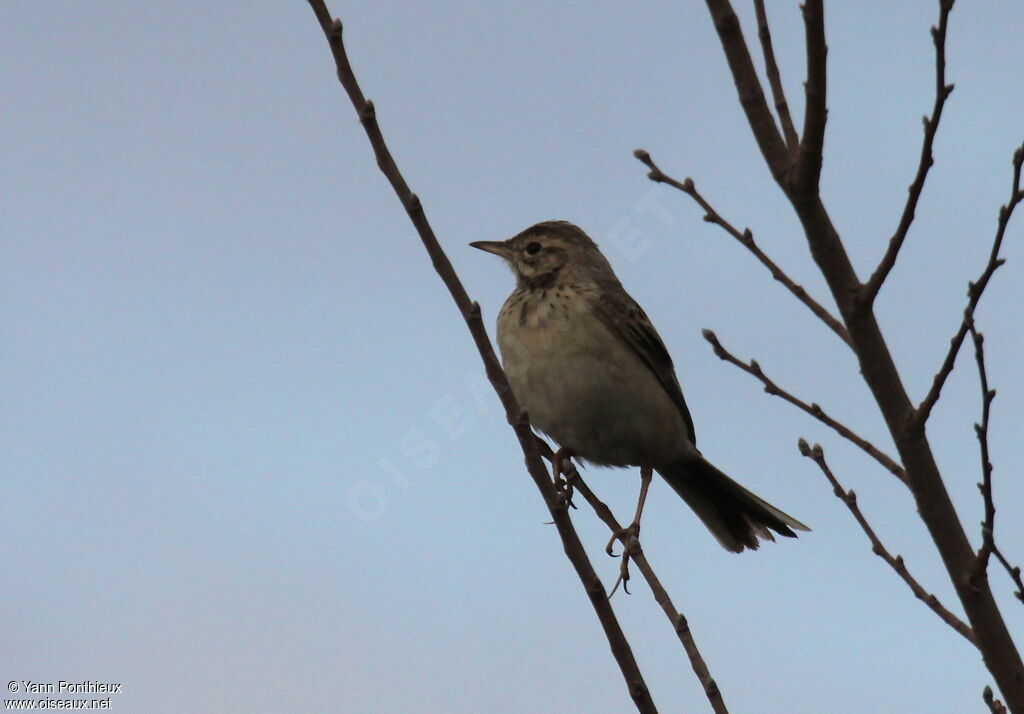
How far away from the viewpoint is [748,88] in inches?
132

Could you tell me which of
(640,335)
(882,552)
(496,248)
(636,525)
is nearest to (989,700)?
(882,552)

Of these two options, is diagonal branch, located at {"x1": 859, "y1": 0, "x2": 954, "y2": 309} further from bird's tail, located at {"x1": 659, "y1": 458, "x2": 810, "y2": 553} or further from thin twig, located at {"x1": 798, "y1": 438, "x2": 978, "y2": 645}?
bird's tail, located at {"x1": 659, "y1": 458, "x2": 810, "y2": 553}

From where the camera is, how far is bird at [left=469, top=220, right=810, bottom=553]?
748cm

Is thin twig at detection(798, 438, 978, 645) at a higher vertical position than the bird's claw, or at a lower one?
lower

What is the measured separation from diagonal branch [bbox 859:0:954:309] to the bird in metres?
3.60

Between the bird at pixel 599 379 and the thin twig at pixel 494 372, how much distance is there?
287cm

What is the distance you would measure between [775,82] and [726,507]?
17.0 ft

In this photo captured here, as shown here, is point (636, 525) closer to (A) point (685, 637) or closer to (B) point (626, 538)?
(B) point (626, 538)

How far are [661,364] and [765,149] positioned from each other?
4.97 m

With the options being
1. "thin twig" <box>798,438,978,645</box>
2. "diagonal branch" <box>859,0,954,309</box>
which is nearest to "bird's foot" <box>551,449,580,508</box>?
"thin twig" <box>798,438,978,645</box>

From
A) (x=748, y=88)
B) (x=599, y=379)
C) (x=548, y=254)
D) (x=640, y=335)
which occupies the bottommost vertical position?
(x=748, y=88)

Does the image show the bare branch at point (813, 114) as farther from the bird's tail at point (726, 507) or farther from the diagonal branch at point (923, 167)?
the bird's tail at point (726, 507)

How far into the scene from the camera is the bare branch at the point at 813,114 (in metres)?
3.12

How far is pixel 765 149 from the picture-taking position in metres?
3.37
